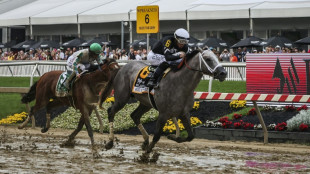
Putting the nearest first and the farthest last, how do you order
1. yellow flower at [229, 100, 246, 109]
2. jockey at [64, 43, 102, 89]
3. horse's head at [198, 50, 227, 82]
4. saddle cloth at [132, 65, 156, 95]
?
horse's head at [198, 50, 227, 82], saddle cloth at [132, 65, 156, 95], jockey at [64, 43, 102, 89], yellow flower at [229, 100, 246, 109]

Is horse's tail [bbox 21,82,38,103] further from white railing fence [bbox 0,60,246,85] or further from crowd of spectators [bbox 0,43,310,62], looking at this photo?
crowd of spectators [bbox 0,43,310,62]

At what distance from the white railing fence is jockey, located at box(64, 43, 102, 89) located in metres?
5.57

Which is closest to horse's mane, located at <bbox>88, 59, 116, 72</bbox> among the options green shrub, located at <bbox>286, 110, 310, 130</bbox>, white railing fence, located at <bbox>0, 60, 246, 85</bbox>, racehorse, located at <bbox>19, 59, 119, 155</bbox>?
racehorse, located at <bbox>19, 59, 119, 155</bbox>

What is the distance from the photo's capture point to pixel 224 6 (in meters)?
30.0

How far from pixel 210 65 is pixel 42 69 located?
11193 mm

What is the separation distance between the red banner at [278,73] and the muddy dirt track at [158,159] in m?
2.36

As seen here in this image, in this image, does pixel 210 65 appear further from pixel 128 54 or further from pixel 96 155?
pixel 128 54

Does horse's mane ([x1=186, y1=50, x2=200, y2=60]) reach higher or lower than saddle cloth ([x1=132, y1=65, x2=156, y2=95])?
Result: higher

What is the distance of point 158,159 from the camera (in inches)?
396

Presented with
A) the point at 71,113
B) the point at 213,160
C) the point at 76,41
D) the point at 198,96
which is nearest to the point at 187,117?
the point at 213,160

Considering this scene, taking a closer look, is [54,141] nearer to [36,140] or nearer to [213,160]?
[36,140]

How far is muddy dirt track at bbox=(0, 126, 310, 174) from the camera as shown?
8.97m

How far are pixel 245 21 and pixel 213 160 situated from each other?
73.1 ft

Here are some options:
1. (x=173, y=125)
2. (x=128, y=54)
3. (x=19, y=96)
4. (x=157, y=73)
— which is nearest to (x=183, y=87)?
(x=157, y=73)
